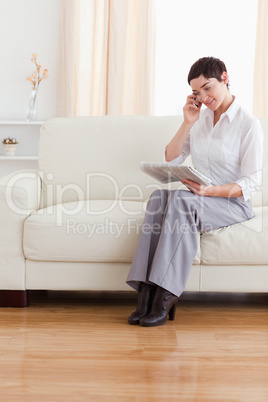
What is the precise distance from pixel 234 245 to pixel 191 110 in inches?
25.5

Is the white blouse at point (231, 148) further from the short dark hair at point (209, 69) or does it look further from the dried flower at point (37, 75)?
the dried flower at point (37, 75)

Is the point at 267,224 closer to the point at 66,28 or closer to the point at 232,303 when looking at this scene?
the point at 232,303

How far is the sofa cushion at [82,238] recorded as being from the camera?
2.40 m

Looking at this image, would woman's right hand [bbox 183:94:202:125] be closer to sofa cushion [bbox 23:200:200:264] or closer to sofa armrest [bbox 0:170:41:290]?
sofa cushion [bbox 23:200:200:264]

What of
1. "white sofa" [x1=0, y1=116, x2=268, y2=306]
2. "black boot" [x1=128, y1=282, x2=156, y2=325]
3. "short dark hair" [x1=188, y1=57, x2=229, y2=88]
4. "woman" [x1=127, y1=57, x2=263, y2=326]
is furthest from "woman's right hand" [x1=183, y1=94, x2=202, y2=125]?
"black boot" [x1=128, y1=282, x2=156, y2=325]

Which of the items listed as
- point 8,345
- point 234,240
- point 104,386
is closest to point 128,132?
point 234,240

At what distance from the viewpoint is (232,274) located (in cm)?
240

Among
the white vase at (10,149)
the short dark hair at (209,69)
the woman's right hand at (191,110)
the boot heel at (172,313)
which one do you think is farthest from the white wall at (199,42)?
the boot heel at (172,313)

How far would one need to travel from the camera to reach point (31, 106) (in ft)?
13.9

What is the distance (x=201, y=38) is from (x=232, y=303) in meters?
2.36

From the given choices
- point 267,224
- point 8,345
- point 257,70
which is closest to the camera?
point 8,345

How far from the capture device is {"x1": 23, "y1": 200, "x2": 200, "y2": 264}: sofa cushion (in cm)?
240

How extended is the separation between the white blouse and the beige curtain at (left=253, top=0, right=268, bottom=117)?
1.64m

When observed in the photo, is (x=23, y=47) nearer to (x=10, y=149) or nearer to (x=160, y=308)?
(x=10, y=149)
